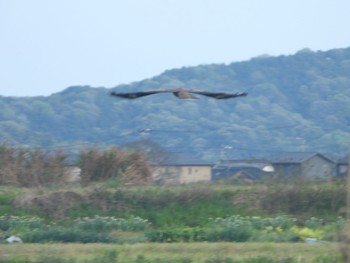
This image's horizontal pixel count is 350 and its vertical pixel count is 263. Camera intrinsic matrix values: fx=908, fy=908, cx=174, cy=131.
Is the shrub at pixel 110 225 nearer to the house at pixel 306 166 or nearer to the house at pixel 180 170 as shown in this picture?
the house at pixel 306 166

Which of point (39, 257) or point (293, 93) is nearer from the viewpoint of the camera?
point (39, 257)

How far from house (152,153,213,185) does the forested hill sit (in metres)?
7.95

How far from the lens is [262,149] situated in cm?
7338

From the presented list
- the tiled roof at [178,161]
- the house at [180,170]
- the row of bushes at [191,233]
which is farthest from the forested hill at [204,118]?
the row of bushes at [191,233]

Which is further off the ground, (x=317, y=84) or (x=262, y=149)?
(x=317, y=84)

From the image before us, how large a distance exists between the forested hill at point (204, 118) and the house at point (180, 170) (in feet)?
26.1

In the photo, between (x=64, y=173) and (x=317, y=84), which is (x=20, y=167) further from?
(x=317, y=84)

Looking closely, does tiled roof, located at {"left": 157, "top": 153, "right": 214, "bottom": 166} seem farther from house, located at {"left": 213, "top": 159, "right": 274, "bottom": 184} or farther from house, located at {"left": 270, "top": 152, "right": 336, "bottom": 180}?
house, located at {"left": 270, "top": 152, "right": 336, "bottom": 180}

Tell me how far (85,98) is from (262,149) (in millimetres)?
18140

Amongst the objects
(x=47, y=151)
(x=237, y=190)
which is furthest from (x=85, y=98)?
(x=237, y=190)

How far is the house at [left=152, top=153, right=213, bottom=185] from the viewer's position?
49.2 m

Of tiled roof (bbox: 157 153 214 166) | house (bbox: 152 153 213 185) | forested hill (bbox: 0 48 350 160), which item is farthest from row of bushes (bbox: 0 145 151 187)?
forested hill (bbox: 0 48 350 160)

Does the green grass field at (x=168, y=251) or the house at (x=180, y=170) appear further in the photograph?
the house at (x=180, y=170)

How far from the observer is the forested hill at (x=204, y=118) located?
237ft
